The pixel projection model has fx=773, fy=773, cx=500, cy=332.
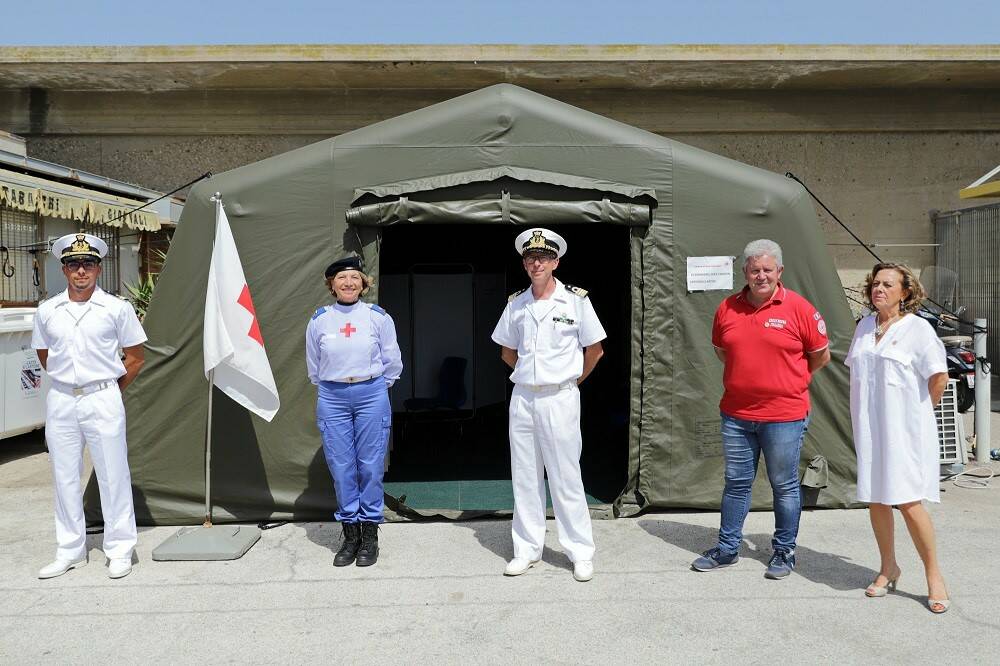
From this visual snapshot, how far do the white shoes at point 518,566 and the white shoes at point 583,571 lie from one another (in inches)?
10.1

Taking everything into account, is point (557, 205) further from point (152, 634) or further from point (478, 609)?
point (152, 634)

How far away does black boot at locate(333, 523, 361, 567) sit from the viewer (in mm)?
4199

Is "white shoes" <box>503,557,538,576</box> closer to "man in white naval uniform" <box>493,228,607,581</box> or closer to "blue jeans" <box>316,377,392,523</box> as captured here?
"man in white naval uniform" <box>493,228,607,581</box>

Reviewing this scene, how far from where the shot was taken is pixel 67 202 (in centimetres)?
809

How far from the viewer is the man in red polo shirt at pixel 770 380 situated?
3.73 metres

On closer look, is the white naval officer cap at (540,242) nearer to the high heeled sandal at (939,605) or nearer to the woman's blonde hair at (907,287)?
the woman's blonde hair at (907,287)

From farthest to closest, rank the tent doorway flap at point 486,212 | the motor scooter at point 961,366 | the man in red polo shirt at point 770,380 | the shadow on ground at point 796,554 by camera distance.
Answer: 1. the motor scooter at point 961,366
2. the tent doorway flap at point 486,212
3. the shadow on ground at point 796,554
4. the man in red polo shirt at point 770,380

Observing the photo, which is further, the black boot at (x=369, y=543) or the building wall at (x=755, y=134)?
the building wall at (x=755, y=134)

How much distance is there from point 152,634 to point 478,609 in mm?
1429

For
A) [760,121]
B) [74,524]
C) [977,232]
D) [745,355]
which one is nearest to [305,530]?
[74,524]

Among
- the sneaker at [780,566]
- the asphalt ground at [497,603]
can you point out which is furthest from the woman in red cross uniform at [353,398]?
the sneaker at [780,566]

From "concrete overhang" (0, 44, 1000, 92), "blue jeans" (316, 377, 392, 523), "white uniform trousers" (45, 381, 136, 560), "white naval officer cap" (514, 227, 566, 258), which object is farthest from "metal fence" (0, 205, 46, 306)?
"white naval officer cap" (514, 227, 566, 258)

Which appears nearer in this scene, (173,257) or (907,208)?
(173,257)

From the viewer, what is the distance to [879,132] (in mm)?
A: 11320
